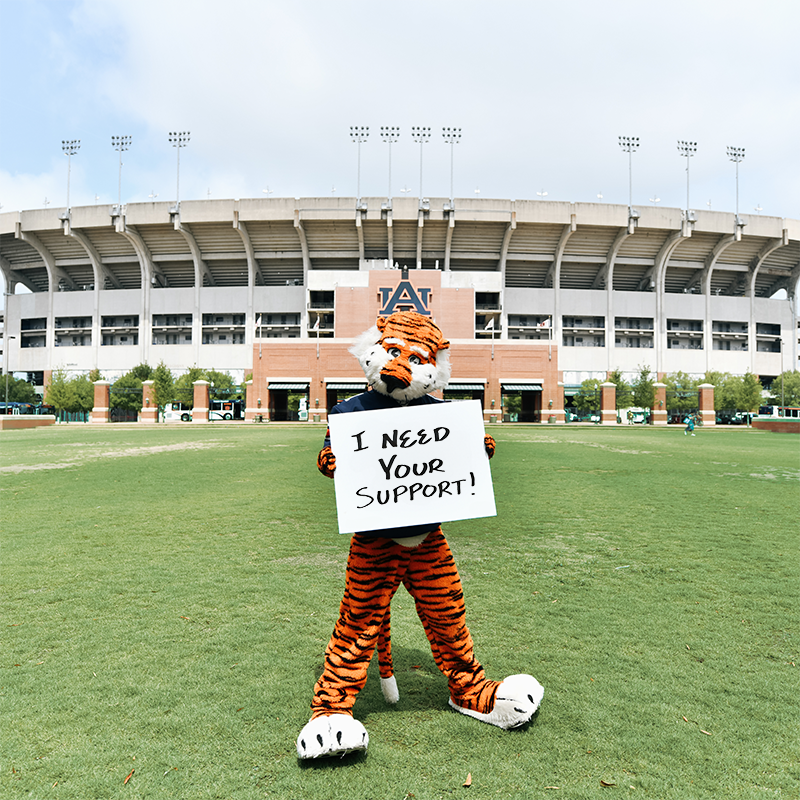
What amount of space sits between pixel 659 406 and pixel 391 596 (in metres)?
53.4

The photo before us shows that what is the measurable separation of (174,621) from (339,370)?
47079 millimetres

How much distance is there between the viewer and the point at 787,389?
6375cm

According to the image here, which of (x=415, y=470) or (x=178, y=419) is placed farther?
(x=178, y=419)

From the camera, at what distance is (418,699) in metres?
2.96

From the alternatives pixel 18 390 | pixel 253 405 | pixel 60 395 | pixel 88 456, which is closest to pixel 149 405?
pixel 253 405

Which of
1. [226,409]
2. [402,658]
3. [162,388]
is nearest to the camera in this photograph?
[402,658]

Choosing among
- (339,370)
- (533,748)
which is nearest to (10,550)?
(533,748)

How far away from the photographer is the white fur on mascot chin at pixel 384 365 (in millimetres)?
2879

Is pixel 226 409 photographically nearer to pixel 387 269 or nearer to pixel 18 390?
pixel 18 390

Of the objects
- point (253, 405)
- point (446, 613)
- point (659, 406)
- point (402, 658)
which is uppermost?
point (253, 405)

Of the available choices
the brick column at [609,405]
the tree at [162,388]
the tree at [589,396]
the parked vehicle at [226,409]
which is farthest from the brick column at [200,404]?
the tree at [589,396]

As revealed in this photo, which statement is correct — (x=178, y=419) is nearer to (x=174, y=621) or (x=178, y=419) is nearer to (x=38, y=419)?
(x=38, y=419)

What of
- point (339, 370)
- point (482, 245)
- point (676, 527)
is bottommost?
point (676, 527)

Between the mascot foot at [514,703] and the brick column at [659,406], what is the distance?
172 ft
